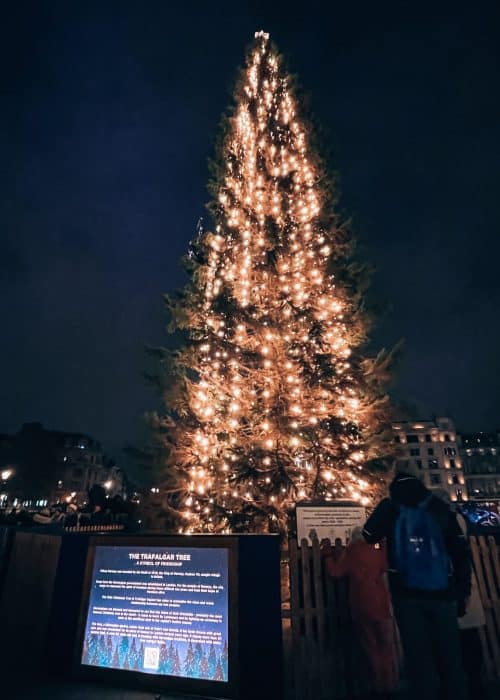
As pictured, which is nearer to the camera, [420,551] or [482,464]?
[420,551]

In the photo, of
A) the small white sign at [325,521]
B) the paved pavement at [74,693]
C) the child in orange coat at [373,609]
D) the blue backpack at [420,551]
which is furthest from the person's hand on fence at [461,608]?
the paved pavement at [74,693]

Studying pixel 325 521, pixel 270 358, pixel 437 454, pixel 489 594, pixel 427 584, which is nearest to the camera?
pixel 427 584

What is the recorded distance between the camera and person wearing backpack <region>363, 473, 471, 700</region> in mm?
2848

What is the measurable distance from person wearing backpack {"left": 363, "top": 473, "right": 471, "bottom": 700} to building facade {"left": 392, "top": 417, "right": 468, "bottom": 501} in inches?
2986

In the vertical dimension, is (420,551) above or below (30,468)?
below

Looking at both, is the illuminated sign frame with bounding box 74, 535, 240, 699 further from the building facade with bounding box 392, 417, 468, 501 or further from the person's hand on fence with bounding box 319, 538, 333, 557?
the building facade with bounding box 392, 417, 468, 501

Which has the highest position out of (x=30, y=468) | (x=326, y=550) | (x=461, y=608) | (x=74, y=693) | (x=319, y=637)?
(x=30, y=468)

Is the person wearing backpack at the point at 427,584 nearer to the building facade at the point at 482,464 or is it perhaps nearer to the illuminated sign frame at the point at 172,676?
the illuminated sign frame at the point at 172,676

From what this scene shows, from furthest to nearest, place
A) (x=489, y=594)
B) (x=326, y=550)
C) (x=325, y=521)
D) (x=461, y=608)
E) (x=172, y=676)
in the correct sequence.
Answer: (x=325, y=521) < (x=489, y=594) < (x=326, y=550) < (x=172, y=676) < (x=461, y=608)

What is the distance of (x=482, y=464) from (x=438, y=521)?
104793 millimetres

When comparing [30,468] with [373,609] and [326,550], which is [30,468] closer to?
[326,550]

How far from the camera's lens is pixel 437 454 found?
7475 centimetres

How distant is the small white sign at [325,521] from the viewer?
527 cm

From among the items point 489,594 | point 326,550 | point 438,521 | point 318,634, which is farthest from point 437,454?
point 438,521
